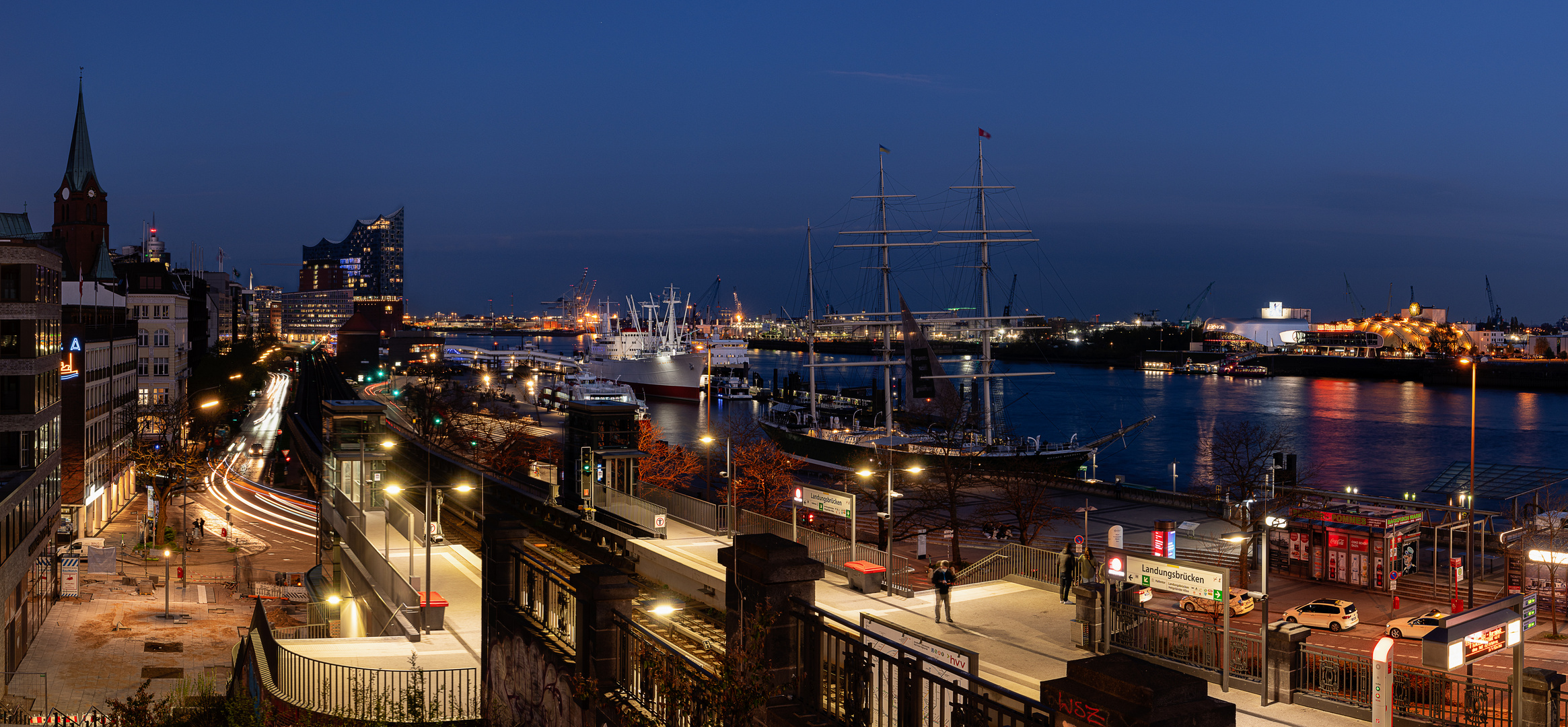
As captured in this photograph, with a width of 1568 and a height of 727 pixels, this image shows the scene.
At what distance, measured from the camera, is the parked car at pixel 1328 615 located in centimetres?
2247

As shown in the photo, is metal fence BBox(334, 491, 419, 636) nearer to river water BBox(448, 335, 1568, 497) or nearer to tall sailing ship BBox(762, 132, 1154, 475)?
tall sailing ship BBox(762, 132, 1154, 475)

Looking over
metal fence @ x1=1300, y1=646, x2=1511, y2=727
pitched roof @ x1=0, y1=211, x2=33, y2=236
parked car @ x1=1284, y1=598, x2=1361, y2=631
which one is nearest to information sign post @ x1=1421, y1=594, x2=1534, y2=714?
metal fence @ x1=1300, y1=646, x2=1511, y2=727

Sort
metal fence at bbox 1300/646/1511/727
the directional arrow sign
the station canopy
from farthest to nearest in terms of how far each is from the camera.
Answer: the station canopy, the directional arrow sign, metal fence at bbox 1300/646/1511/727

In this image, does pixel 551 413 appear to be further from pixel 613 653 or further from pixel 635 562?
pixel 613 653

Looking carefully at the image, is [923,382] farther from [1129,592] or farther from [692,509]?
[1129,592]

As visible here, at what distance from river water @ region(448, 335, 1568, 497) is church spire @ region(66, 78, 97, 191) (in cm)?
5771

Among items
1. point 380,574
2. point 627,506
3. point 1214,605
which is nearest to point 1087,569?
point 1214,605

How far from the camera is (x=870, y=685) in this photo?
7547 mm

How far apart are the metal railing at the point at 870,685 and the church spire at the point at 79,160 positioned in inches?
4403

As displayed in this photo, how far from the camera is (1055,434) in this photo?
96.8m

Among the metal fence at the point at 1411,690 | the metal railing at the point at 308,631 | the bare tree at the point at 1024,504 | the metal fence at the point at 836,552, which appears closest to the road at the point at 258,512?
the metal railing at the point at 308,631

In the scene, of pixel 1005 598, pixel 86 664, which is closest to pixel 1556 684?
pixel 1005 598

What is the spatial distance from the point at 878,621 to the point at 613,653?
2.53 meters

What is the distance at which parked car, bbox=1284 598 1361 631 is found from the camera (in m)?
22.5
